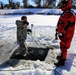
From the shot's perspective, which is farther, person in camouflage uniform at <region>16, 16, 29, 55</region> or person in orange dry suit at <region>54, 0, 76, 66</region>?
person in camouflage uniform at <region>16, 16, 29, 55</region>

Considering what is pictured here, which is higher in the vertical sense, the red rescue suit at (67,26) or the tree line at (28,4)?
the red rescue suit at (67,26)

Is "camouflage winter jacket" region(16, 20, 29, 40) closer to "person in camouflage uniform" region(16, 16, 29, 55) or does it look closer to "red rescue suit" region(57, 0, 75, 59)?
"person in camouflage uniform" region(16, 16, 29, 55)

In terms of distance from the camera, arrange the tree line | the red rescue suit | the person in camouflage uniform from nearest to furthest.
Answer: the red rescue suit, the person in camouflage uniform, the tree line

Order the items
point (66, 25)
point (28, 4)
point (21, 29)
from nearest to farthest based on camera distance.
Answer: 1. point (66, 25)
2. point (21, 29)
3. point (28, 4)

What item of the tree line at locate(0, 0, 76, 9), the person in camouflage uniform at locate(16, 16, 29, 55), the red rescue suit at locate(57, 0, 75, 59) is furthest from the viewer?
the tree line at locate(0, 0, 76, 9)

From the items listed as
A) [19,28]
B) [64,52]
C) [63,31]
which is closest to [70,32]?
[63,31]

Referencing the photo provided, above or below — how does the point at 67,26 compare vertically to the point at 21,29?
above

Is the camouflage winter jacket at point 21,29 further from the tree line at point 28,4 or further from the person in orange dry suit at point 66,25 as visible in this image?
the tree line at point 28,4

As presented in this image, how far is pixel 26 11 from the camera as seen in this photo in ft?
61.1

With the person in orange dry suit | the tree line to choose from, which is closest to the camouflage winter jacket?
the person in orange dry suit

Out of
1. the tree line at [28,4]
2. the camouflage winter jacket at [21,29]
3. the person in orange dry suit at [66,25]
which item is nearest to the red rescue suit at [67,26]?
the person in orange dry suit at [66,25]

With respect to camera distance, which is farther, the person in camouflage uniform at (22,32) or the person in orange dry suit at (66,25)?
the person in camouflage uniform at (22,32)

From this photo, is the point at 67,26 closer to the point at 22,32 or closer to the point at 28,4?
the point at 22,32

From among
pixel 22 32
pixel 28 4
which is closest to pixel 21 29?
pixel 22 32
